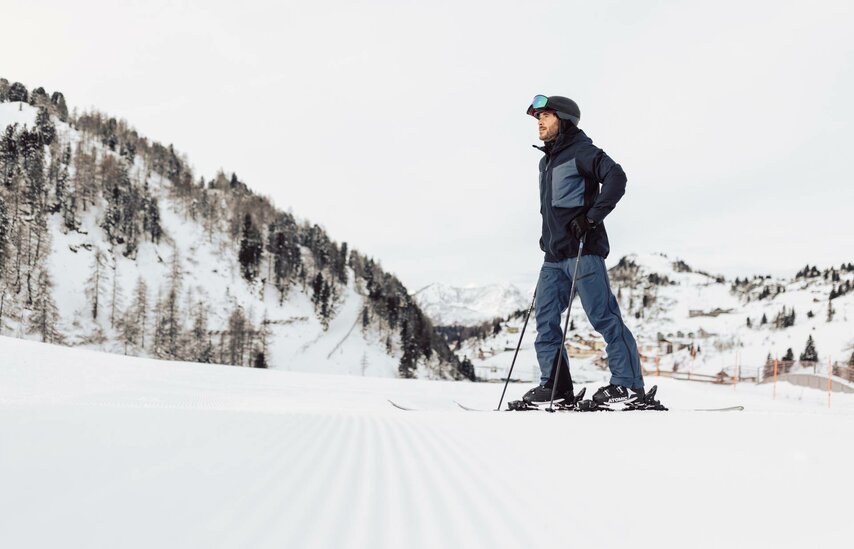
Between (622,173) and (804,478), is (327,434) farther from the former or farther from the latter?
(622,173)

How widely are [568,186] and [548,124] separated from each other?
474 mm

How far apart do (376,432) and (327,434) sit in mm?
201

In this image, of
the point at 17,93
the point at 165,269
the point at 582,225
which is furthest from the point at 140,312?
the point at 17,93

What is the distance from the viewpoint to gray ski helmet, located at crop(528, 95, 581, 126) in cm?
312

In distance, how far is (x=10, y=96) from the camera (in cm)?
8481

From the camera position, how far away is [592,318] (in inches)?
118

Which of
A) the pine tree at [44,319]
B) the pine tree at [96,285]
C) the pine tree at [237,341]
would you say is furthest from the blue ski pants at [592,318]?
the pine tree at [96,285]

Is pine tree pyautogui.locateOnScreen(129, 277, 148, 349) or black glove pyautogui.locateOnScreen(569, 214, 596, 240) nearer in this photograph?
black glove pyautogui.locateOnScreen(569, 214, 596, 240)

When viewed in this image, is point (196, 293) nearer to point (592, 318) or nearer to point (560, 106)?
point (560, 106)

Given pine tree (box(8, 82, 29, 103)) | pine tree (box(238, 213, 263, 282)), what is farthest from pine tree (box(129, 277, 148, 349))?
pine tree (box(8, 82, 29, 103))

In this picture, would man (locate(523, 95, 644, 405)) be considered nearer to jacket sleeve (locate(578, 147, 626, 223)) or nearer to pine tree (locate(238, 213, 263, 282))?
jacket sleeve (locate(578, 147, 626, 223))

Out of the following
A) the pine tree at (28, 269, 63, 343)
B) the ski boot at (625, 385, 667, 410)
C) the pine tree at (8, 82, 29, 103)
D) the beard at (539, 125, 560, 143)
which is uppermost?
the pine tree at (8, 82, 29, 103)

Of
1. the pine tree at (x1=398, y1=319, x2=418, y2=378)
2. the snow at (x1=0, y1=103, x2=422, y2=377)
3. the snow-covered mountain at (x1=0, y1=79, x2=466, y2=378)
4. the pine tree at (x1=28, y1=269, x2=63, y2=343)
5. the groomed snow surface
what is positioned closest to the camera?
the groomed snow surface

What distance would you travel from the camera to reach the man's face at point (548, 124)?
3.17 meters
